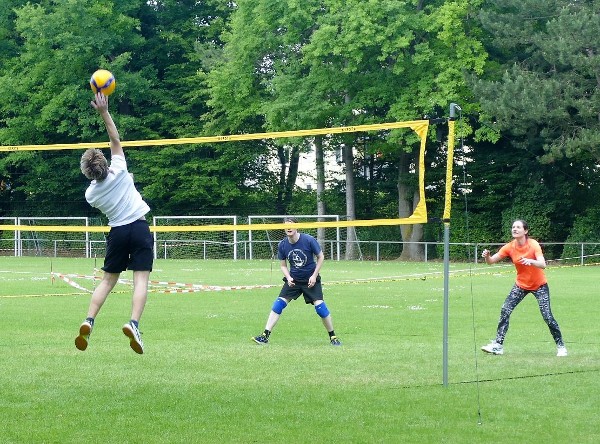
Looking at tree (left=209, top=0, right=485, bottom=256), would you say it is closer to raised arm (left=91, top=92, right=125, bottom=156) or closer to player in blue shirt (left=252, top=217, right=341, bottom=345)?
player in blue shirt (left=252, top=217, right=341, bottom=345)

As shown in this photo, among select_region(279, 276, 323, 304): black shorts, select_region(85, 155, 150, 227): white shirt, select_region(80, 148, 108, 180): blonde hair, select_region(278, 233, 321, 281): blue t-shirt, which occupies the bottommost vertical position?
select_region(279, 276, 323, 304): black shorts

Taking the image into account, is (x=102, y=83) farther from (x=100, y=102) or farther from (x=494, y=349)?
(x=494, y=349)

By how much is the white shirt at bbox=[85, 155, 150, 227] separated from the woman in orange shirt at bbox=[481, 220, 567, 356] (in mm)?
5429

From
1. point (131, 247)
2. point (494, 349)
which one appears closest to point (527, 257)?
point (494, 349)

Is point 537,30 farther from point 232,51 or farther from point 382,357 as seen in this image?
point 382,357

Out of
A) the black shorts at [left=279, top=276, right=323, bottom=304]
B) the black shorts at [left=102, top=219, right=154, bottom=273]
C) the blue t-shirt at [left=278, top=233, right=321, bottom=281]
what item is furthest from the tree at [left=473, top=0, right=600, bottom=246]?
the black shorts at [left=102, top=219, right=154, bottom=273]

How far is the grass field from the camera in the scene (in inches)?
371

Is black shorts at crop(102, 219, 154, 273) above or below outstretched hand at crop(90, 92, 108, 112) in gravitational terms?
below

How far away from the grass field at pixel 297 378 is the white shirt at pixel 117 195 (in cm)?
181

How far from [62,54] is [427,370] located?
154 ft

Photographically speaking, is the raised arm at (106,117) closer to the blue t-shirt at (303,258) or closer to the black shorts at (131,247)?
the black shorts at (131,247)

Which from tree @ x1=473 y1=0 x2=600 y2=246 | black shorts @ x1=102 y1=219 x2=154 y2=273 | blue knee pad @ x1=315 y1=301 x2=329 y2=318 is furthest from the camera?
Answer: tree @ x1=473 y1=0 x2=600 y2=246

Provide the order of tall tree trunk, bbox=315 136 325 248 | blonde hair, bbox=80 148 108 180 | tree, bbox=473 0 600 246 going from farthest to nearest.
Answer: tree, bbox=473 0 600 246 < tall tree trunk, bbox=315 136 325 248 < blonde hair, bbox=80 148 108 180

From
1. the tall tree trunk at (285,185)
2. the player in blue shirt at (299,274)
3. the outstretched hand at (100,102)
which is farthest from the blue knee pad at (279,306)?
the tall tree trunk at (285,185)
